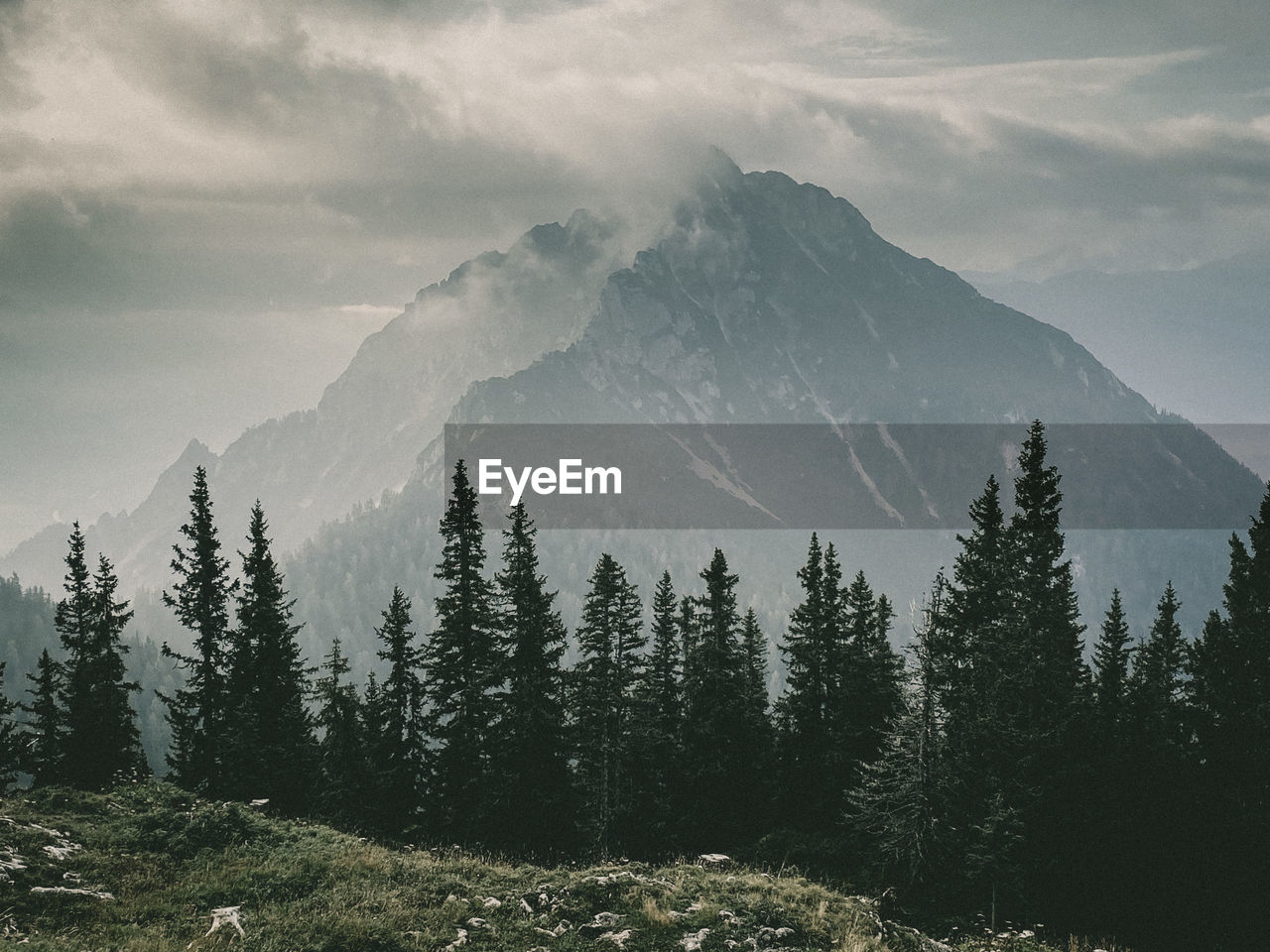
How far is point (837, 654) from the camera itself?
49625 mm

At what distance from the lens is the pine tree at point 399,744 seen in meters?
38.1

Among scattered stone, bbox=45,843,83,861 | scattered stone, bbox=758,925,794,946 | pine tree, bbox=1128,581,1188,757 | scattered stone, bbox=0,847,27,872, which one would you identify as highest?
scattered stone, bbox=0,847,27,872

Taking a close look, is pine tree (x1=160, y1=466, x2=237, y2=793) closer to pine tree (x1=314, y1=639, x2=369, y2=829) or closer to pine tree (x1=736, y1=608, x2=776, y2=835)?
pine tree (x1=314, y1=639, x2=369, y2=829)

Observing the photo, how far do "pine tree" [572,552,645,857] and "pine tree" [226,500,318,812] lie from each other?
45.1 feet

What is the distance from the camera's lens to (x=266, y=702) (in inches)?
1507

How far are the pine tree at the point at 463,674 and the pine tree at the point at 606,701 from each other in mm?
6049

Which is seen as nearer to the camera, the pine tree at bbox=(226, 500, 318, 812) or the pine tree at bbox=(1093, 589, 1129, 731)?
the pine tree at bbox=(226, 500, 318, 812)

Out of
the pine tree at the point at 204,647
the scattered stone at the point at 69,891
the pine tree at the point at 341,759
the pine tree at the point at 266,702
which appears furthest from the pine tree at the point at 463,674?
Result: the scattered stone at the point at 69,891

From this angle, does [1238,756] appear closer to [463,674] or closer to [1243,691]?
[1243,691]

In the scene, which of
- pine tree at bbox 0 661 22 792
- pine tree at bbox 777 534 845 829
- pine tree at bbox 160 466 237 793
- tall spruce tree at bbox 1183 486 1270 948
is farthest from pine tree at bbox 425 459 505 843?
tall spruce tree at bbox 1183 486 1270 948

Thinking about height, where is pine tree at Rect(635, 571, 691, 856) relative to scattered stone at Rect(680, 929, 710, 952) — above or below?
below

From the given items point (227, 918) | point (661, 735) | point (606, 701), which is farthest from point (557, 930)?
point (661, 735)

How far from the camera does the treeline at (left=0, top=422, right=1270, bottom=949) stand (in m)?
32.6

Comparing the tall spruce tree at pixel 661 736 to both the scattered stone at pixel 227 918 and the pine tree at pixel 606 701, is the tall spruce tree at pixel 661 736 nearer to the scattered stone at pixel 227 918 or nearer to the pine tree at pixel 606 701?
the pine tree at pixel 606 701
